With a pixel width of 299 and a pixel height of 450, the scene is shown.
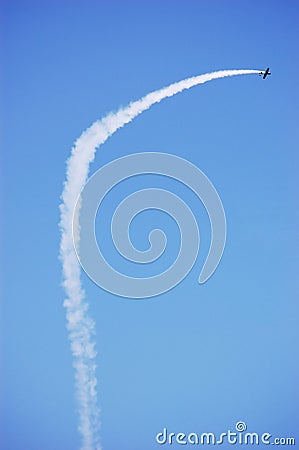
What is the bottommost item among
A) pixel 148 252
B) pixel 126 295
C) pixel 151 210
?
pixel 126 295

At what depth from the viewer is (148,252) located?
474 centimetres

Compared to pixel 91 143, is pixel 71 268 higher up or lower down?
lower down

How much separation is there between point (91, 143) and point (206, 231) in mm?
1193

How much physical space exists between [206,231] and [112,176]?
90 cm

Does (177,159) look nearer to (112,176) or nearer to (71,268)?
(112,176)

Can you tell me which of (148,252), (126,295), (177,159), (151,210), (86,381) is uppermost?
(177,159)

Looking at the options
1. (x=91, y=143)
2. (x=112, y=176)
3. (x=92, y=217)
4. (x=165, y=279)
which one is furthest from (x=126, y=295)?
(x=91, y=143)

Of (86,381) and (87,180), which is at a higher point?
(87,180)

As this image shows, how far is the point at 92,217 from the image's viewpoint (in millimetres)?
4754

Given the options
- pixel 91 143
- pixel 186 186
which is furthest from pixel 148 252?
pixel 91 143

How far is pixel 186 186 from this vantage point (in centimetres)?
481

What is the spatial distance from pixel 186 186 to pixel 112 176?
62 centimetres

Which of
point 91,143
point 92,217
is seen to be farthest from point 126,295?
point 91,143

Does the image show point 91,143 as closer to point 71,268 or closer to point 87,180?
point 87,180
